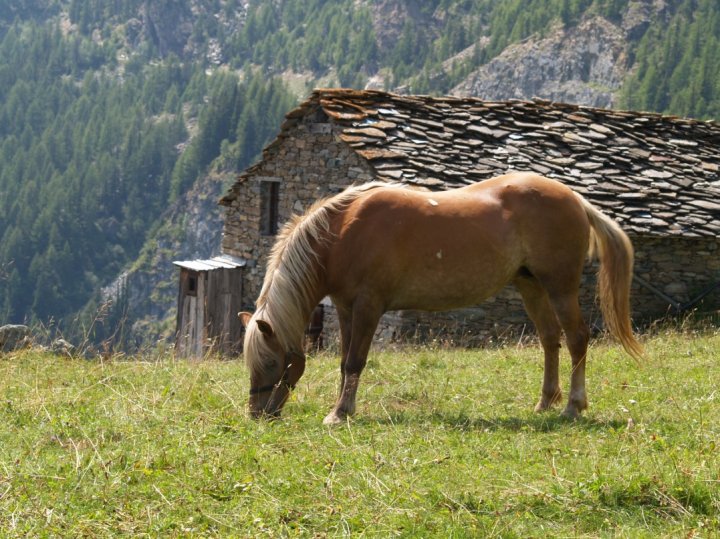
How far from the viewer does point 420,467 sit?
218 inches

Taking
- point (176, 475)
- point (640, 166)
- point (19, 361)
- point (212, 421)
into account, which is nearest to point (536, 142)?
point (640, 166)

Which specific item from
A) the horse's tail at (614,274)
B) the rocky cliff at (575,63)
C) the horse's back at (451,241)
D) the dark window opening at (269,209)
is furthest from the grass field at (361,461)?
the rocky cliff at (575,63)

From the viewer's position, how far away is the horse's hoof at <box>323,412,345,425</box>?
271 inches

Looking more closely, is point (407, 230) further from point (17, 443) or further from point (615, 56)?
point (615, 56)

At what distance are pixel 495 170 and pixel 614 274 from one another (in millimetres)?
8681

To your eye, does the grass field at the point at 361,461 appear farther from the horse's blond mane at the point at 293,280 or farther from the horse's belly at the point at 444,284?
the horse's belly at the point at 444,284

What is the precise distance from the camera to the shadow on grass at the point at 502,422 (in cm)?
673

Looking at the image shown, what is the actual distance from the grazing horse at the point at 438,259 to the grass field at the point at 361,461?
63 centimetres

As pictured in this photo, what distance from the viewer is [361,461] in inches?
221

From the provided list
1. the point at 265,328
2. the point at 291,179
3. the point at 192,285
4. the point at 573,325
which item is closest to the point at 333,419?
the point at 265,328

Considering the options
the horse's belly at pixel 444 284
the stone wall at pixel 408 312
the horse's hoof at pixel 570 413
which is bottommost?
the stone wall at pixel 408 312

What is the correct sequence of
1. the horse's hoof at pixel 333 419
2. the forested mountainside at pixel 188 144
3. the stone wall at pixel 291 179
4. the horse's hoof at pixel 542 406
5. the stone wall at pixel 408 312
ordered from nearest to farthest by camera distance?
the horse's hoof at pixel 333 419 → the horse's hoof at pixel 542 406 → the stone wall at pixel 408 312 → the stone wall at pixel 291 179 → the forested mountainside at pixel 188 144

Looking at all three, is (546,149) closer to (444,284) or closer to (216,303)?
(216,303)

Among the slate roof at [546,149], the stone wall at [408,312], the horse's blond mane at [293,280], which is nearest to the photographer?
the horse's blond mane at [293,280]
